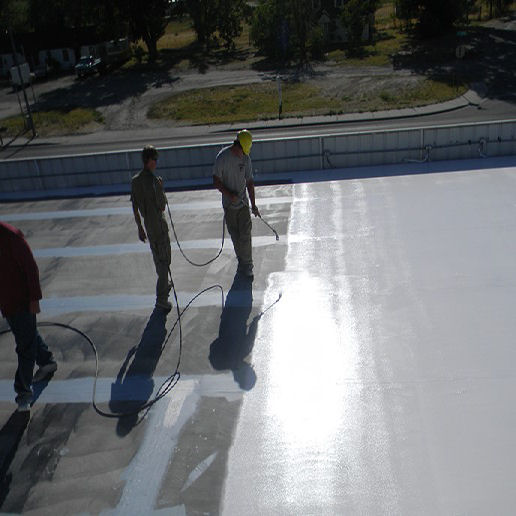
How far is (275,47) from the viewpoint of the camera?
3956 cm

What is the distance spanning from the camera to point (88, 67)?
127 feet

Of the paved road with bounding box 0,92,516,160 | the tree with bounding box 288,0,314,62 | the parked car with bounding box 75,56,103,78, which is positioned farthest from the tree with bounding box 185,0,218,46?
the paved road with bounding box 0,92,516,160

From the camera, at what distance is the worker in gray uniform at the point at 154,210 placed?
19.4 feet

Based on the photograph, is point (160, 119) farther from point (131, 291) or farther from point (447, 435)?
point (447, 435)

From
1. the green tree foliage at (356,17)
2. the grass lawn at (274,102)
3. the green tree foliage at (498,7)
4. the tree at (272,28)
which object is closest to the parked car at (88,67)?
the grass lawn at (274,102)

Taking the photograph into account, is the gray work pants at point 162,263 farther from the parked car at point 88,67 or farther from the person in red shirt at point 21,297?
the parked car at point 88,67

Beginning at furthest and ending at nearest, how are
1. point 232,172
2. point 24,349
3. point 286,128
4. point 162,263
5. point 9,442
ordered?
1. point 286,128
2. point 232,172
3. point 162,263
4. point 24,349
5. point 9,442

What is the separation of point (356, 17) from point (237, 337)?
3928 cm

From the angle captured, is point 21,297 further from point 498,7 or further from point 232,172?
point 498,7

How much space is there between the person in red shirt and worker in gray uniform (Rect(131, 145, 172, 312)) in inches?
62.9

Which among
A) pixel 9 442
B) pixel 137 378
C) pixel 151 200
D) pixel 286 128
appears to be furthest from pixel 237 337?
pixel 286 128

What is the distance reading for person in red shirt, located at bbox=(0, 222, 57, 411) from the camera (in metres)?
4.51

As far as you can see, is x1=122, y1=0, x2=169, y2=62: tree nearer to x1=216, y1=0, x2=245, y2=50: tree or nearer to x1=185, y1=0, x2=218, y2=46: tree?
x1=185, y1=0, x2=218, y2=46: tree

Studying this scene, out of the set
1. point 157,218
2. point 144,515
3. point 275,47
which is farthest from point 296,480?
point 275,47
